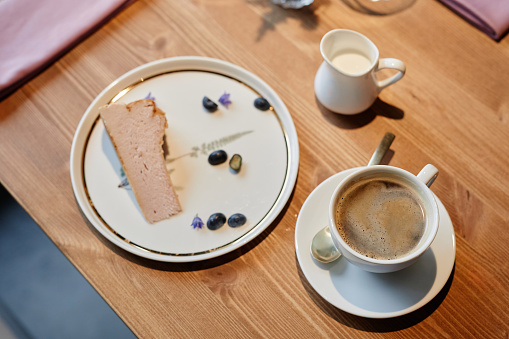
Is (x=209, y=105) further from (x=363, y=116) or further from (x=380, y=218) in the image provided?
(x=380, y=218)

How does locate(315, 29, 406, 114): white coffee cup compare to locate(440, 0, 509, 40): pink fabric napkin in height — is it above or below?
below

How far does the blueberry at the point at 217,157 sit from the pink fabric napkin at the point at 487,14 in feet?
2.30

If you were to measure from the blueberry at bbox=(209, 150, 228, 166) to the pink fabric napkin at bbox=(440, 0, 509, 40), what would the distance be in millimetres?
701

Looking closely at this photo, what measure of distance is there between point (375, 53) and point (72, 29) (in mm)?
729

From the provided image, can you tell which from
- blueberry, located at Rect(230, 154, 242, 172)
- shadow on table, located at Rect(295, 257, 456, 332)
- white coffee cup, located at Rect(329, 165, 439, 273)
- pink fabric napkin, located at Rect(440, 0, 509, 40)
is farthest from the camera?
pink fabric napkin, located at Rect(440, 0, 509, 40)

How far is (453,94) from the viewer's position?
1097 mm

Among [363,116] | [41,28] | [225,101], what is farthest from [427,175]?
[41,28]

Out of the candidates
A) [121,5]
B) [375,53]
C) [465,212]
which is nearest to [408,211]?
[465,212]

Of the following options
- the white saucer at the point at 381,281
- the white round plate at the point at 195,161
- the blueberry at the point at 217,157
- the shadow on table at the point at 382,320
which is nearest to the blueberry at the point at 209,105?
the white round plate at the point at 195,161

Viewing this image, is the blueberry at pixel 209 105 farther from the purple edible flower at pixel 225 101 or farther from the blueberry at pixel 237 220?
the blueberry at pixel 237 220

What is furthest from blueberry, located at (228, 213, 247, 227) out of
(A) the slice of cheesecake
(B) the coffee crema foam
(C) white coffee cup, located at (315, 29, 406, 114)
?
(C) white coffee cup, located at (315, 29, 406, 114)

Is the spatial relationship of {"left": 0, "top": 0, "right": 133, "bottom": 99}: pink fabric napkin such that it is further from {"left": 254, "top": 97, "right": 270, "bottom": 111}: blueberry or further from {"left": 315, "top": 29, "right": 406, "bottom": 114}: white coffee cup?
{"left": 315, "top": 29, "right": 406, "bottom": 114}: white coffee cup

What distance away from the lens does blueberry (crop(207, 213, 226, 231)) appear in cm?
97

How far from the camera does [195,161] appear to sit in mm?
1043
